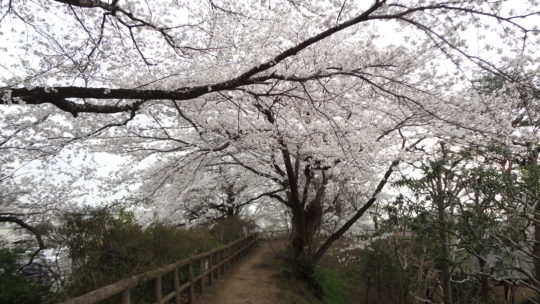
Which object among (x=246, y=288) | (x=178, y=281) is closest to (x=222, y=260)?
(x=246, y=288)

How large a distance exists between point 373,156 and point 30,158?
8.32m

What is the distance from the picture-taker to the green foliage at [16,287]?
11.6ft

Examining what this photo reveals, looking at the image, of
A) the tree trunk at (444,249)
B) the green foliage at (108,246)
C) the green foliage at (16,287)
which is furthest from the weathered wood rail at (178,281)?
the tree trunk at (444,249)

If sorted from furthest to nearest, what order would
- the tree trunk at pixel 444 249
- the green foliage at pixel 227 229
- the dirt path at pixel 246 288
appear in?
the green foliage at pixel 227 229
the dirt path at pixel 246 288
the tree trunk at pixel 444 249

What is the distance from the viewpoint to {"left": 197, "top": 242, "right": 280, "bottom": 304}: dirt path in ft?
23.4

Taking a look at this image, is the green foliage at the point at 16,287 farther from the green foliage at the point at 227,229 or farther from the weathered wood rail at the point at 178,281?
the green foliage at the point at 227,229

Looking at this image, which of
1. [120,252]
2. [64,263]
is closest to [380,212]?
[120,252]

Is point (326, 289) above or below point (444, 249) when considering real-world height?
below

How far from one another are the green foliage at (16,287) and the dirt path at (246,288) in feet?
11.0

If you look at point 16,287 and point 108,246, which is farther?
point 108,246

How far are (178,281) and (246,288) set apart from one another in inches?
132

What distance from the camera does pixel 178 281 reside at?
17.9 ft

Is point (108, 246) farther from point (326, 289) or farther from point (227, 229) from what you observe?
point (326, 289)

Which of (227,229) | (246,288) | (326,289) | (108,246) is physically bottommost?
(326,289)
